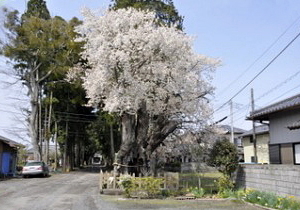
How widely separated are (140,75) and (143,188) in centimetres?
732

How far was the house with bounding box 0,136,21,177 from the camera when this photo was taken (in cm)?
2798

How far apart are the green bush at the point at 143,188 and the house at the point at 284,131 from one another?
5.98 m

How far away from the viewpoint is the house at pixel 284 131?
1377 centimetres

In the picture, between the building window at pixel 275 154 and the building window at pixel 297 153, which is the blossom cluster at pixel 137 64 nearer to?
the building window at pixel 275 154

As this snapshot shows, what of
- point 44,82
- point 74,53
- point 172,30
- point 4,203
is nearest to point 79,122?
point 44,82

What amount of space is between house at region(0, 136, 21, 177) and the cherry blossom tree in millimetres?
13230

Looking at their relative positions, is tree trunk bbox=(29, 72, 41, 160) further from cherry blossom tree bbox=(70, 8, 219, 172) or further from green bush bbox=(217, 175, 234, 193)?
green bush bbox=(217, 175, 234, 193)

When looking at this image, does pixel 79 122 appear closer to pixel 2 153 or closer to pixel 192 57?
pixel 2 153

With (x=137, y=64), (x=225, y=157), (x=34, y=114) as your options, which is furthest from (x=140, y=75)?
(x=34, y=114)

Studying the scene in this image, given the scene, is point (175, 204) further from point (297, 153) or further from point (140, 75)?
point (140, 75)

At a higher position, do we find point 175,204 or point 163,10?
point 163,10

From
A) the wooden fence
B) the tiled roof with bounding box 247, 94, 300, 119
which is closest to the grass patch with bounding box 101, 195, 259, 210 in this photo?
the wooden fence

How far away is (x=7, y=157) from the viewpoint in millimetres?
29516

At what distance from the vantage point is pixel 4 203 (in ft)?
39.5
